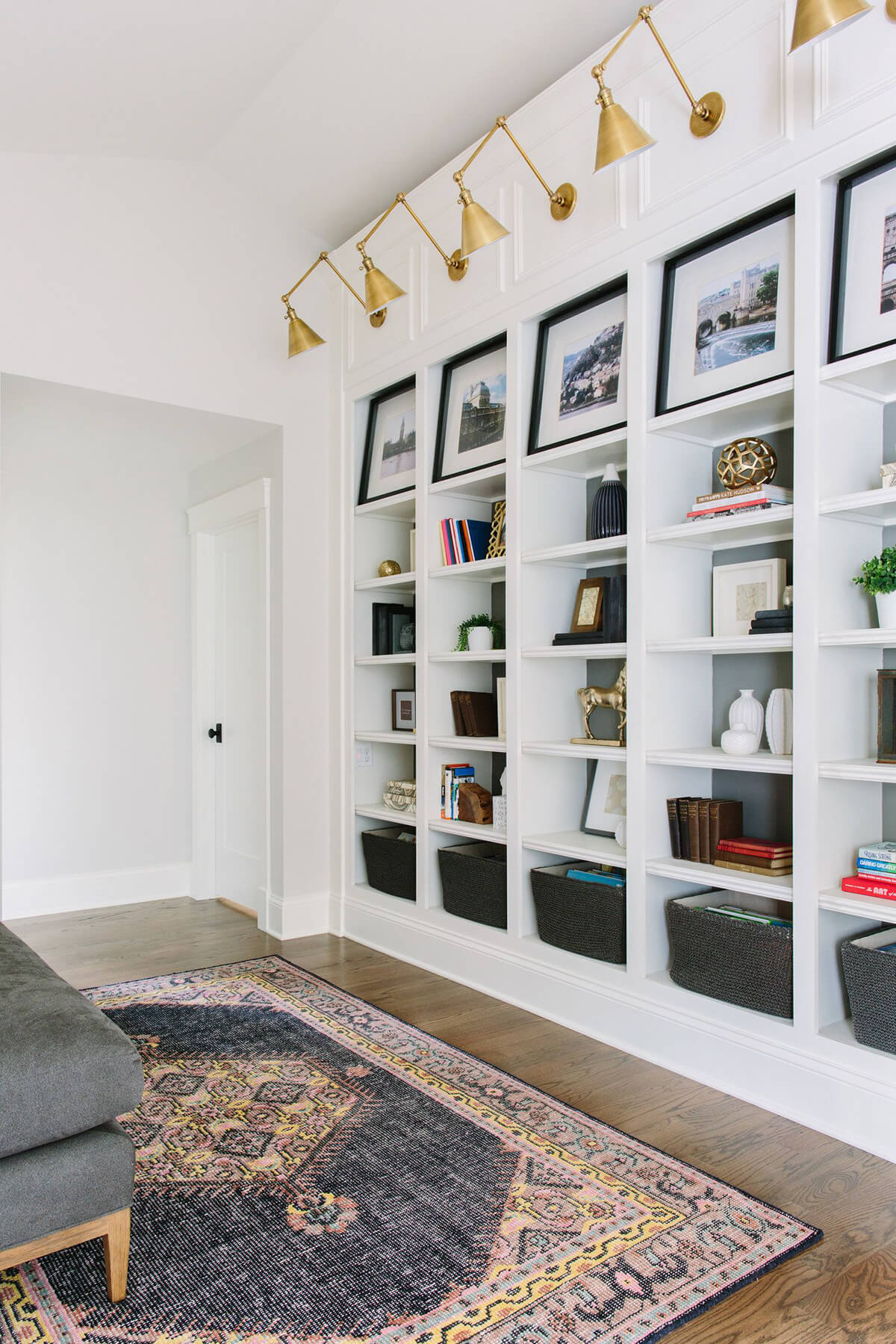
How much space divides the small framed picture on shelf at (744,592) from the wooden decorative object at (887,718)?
44cm

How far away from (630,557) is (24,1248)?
2279 mm

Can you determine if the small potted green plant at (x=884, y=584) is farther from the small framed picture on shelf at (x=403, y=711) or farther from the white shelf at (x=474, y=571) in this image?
the small framed picture on shelf at (x=403, y=711)

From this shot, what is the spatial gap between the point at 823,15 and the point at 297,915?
3758mm

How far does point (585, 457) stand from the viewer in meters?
3.24

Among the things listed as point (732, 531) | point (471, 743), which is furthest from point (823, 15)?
point (471, 743)

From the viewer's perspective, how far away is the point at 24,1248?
1660 mm

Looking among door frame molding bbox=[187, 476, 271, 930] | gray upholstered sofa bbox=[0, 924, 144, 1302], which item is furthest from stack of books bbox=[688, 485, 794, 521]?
door frame molding bbox=[187, 476, 271, 930]

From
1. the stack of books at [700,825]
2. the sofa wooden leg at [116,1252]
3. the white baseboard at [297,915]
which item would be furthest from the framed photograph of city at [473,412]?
the sofa wooden leg at [116,1252]

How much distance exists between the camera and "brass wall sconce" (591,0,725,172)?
8.23ft

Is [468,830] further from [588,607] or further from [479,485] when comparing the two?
[479,485]

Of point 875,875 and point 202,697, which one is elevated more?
point 202,697

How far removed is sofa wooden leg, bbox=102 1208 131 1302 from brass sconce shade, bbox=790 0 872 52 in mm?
2782

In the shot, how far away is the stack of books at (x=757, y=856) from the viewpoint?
104 inches

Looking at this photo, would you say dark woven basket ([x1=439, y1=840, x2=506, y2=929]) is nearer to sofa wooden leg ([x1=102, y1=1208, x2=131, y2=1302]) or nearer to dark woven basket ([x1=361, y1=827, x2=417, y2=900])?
dark woven basket ([x1=361, y1=827, x2=417, y2=900])
